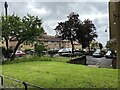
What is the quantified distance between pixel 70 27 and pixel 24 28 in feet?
79.5

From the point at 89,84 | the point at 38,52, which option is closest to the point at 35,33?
the point at 38,52

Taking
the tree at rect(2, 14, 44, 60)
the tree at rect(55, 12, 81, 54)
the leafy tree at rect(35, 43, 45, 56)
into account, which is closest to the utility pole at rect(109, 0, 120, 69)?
the tree at rect(2, 14, 44, 60)

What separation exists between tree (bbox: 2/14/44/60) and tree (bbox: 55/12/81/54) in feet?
74.3

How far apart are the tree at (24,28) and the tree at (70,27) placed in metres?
22.6

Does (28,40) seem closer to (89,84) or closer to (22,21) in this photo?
(22,21)

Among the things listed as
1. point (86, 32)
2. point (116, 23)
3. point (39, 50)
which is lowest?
point (39, 50)

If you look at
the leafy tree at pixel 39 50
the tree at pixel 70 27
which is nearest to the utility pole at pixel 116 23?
the leafy tree at pixel 39 50

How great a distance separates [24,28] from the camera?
3416 centimetres

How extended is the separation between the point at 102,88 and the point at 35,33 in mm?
22049

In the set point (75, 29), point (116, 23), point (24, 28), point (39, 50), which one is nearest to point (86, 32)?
point (75, 29)

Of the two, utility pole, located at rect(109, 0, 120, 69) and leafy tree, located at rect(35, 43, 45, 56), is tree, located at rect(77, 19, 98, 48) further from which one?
utility pole, located at rect(109, 0, 120, 69)

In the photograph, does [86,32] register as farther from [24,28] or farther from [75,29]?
[24,28]

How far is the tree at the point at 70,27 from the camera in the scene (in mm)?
57625

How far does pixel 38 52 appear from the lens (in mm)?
37344
